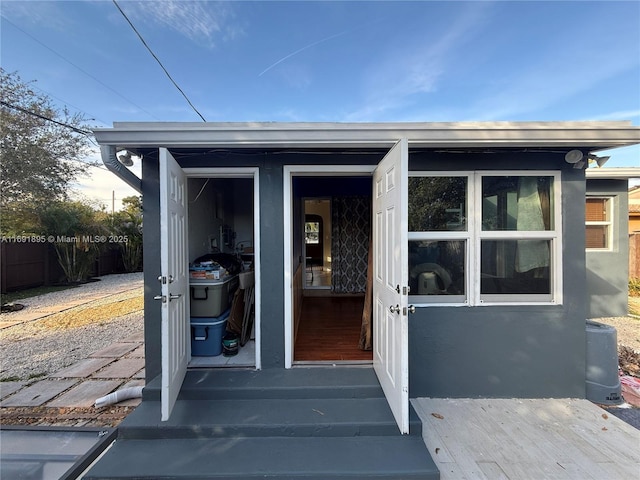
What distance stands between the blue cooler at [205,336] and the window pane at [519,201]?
9.37ft

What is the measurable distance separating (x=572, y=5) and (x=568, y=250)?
372 centimetres

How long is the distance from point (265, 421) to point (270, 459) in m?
0.27

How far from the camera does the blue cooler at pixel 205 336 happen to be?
2762 mm

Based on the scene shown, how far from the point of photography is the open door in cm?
189

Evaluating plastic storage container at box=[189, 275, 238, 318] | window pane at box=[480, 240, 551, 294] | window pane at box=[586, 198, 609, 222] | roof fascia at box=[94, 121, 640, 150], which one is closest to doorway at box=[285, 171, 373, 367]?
plastic storage container at box=[189, 275, 238, 318]

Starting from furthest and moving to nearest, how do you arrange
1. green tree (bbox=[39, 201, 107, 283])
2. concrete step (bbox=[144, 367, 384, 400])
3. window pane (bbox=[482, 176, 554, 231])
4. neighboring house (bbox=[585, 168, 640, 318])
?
green tree (bbox=[39, 201, 107, 283]) < neighboring house (bbox=[585, 168, 640, 318]) < window pane (bbox=[482, 176, 554, 231]) < concrete step (bbox=[144, 367, 384, 400])

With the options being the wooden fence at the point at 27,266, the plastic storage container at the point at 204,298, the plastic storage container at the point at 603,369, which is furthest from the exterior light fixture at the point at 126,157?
the wooden fence at the point at 27,266

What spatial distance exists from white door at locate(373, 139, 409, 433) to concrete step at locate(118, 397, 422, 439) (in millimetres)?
185

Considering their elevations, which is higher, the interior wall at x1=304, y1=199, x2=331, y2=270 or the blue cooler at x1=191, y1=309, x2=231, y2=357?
the interior wall at x1=304, y1=199, x2=331, y2=270

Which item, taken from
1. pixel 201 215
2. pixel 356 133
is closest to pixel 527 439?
pixel 356 133

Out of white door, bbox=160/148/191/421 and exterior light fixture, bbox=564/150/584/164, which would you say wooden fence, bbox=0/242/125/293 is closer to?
white door, bbox=160/148/191/421

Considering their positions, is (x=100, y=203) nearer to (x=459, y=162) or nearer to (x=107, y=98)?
(x=107, y=98)

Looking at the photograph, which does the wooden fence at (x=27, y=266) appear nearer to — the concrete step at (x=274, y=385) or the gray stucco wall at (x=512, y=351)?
the concrete step at (x=274, y=385)

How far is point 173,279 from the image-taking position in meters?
→ 2.06
